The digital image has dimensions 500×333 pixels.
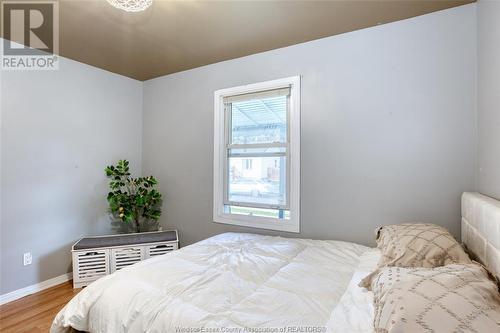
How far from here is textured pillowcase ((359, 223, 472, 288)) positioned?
1.28 meters

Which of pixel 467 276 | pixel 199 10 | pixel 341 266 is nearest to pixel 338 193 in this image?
pixel 341 266

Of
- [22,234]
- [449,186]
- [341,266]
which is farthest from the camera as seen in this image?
[22,234]

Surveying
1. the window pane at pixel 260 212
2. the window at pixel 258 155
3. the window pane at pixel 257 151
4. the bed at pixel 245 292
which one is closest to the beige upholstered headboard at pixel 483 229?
the bed at pixel 245 292

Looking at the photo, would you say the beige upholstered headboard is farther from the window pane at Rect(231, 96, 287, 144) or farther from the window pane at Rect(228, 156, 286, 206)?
the window pane at Rect(231, 96, 287, 144)

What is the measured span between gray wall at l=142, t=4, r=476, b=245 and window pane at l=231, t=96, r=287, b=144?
0.24 metres

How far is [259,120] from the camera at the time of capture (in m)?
2.80

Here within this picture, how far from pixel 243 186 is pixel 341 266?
146 cm

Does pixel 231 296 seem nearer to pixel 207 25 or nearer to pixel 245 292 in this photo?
pixel 245 292

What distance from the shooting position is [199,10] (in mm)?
2002

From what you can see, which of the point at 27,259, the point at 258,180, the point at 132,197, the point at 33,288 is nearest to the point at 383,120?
the point at 258,180

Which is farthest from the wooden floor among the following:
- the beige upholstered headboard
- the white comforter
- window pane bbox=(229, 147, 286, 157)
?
the beige upholstered headboard

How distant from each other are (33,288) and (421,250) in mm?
3461

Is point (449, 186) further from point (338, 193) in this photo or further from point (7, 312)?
point (7, 312)

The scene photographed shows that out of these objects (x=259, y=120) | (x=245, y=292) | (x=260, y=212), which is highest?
(x=259, y=120)
